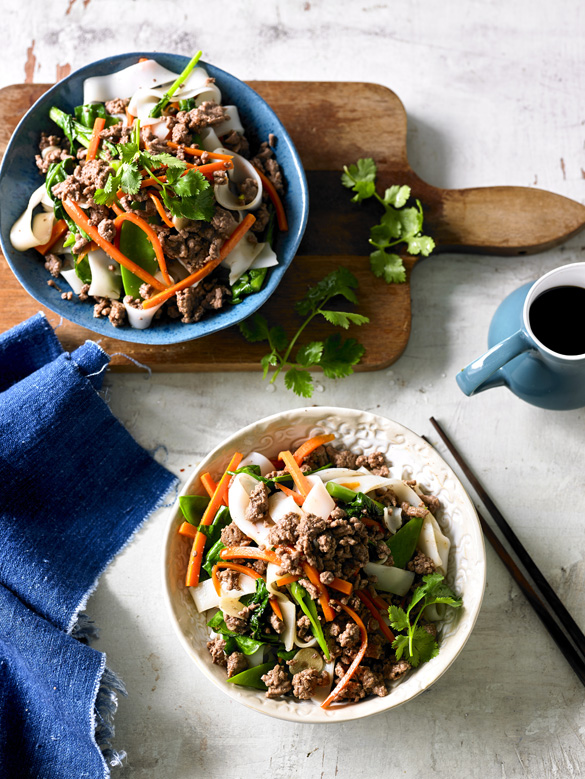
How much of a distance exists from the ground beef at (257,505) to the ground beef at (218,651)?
0.41 m

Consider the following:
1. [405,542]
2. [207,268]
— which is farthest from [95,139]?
[405,542]

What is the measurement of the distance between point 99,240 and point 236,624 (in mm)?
1296

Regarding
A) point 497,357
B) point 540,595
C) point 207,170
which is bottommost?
point 540,595

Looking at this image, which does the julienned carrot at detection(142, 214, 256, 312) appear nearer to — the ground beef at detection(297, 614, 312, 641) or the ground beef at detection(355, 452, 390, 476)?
the ground beef at detection(355, 452, 390, 476)

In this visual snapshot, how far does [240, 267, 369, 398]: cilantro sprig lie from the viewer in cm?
236

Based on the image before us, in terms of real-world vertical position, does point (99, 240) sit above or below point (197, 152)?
below

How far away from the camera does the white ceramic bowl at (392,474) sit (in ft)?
6.43

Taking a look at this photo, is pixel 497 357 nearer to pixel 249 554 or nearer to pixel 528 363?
pixel 528 363

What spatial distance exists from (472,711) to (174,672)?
1072 millimetres

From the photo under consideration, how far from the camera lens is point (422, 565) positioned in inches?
80.0

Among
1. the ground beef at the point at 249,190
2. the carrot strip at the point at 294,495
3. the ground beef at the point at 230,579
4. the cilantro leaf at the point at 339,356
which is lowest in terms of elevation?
the ground beef at the point at 230,579

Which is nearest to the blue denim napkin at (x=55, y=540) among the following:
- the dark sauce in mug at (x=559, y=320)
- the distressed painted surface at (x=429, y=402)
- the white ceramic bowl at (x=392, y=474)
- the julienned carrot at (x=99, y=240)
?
the distressed painted surface at (x=429, y=402)

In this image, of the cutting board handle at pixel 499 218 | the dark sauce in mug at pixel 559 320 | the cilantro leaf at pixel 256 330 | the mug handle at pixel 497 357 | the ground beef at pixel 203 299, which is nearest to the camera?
the mug handle at pixel 497 357

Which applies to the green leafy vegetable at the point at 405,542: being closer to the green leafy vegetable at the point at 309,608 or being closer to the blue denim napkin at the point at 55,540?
the green leafy vegetable at the point at 309,608
